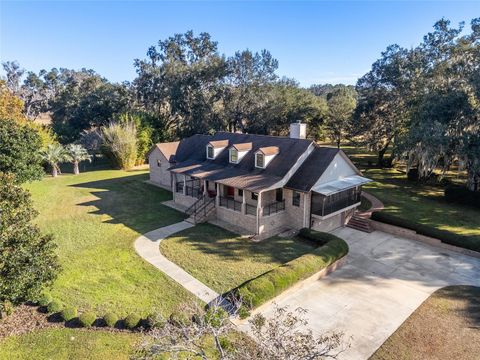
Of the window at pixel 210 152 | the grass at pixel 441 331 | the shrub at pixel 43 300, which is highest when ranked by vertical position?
the window at pixel 210 152

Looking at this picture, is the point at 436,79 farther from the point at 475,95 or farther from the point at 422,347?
the point at 422,347

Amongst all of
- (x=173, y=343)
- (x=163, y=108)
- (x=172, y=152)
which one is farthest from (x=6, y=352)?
(x=163, y=108)

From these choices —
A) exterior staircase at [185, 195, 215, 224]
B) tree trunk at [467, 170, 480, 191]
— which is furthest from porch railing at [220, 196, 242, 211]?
tree trunk at [467, 170, 480, 191]

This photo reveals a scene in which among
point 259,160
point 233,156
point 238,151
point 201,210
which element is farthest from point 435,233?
point 201,210

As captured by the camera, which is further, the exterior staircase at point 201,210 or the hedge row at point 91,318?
the exterior staircase at point 201,210

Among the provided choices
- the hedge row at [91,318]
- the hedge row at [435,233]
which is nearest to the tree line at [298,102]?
the hedge row at [435,233]

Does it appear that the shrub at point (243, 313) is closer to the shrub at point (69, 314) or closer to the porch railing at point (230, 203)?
the shrub at point (69, 314)

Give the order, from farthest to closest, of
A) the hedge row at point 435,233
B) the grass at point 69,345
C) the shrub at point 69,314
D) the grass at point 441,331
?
the hedge row at point 435,233, the shrub at point 69,314, the grass at point 441,331, the grass at point 69,345
